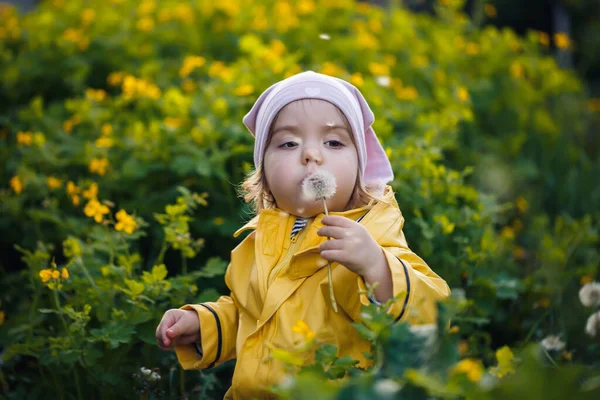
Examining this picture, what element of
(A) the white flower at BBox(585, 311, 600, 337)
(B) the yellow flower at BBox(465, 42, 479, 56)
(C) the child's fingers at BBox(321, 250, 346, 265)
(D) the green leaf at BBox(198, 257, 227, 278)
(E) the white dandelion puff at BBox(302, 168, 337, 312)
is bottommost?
(B) the yellow flower at BBox(465, 42, 479, 56)

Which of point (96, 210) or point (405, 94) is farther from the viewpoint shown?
point (405, 94)

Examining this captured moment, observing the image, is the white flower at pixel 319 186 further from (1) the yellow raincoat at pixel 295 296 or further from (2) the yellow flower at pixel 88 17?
(2) the yellow flower at pixel 88 17

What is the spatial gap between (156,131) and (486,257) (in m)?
1.69

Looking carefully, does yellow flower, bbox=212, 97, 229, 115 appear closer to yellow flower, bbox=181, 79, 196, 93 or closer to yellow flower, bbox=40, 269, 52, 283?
yellow flower, bbox=181, 79, 196, 93

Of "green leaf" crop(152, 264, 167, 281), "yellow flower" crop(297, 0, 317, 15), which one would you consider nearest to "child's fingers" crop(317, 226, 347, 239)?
"green leaf" crop(152, 264, 167, 281)

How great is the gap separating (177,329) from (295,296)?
0.39 metres

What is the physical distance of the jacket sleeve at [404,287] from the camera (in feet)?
5.77

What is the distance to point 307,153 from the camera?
195 centimetres

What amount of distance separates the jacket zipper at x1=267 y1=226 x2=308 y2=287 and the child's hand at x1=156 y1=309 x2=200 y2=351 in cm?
29

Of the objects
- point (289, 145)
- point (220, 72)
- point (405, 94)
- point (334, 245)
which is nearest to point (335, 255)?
point (334, 245)

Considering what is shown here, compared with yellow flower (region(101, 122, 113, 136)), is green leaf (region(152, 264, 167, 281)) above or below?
above

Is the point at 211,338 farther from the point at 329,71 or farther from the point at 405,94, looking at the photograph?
the point at 405,94

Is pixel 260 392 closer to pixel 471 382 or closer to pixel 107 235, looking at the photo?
pixel 471 382

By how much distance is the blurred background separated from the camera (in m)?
2.38
